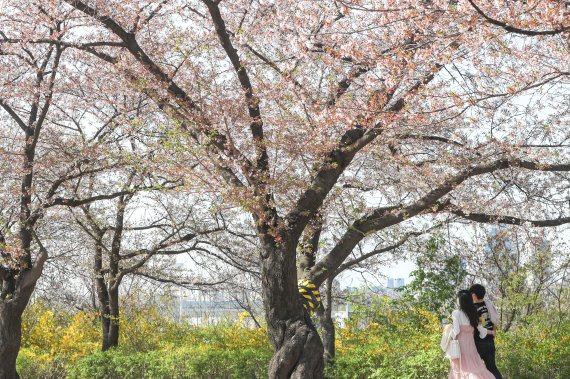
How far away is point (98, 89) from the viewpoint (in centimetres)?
1107

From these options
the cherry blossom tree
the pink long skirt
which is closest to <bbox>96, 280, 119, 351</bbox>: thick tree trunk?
the cherry blossom tree

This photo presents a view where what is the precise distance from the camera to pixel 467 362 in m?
7.58

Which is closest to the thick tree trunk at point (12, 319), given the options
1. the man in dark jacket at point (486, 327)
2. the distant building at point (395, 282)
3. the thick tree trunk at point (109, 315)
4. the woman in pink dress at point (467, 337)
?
the thick tree trunk at point (109, 315)

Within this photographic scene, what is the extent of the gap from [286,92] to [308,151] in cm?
73

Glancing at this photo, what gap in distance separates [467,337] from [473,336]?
0.08 m

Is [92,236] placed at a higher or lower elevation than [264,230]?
higher

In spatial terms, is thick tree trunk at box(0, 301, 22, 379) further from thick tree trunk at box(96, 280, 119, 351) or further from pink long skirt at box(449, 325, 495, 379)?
pink long skirt at box(449, 325, 495, 379)

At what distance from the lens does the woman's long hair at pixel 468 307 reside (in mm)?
7512

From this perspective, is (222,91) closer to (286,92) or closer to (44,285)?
(286,92)

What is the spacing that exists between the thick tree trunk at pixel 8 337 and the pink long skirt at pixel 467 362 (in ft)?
21.6

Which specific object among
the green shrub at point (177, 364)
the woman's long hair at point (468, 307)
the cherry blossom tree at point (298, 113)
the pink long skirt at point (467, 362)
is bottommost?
the pink long skirt at point (467, 362)

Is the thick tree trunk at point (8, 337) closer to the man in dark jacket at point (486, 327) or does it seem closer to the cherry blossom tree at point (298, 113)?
the cherry blossom tree at point (298, 113)

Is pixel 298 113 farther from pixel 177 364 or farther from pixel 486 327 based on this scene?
pixel 177 364

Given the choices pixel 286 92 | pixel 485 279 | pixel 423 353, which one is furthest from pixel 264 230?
pixel 485 279
